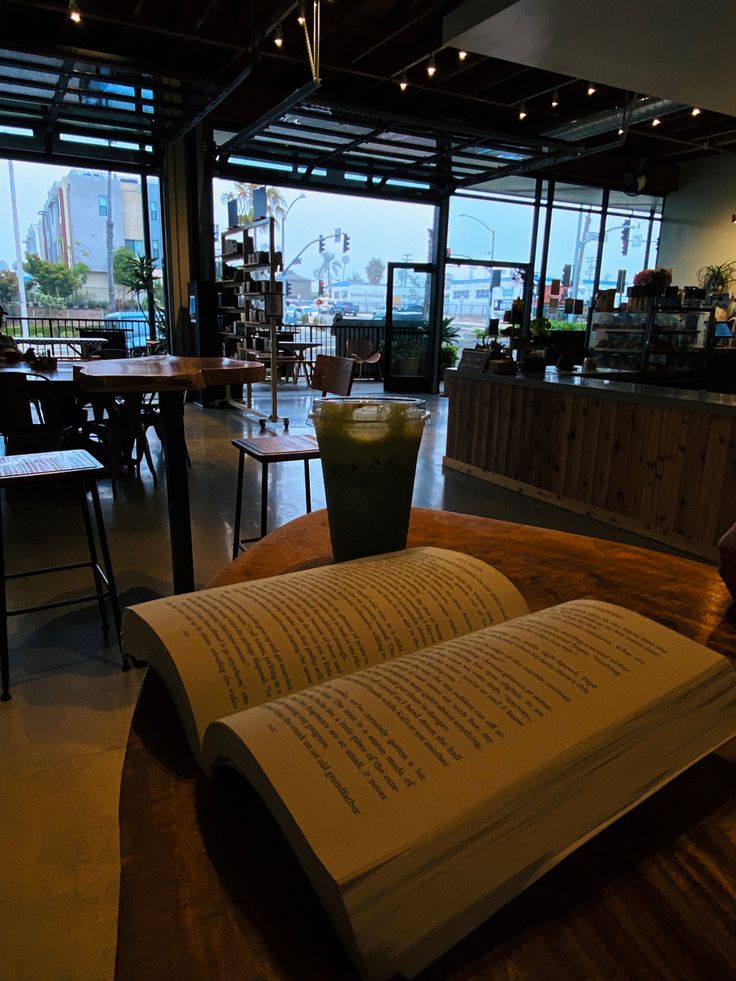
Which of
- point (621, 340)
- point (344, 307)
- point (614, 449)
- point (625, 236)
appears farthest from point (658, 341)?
point (344, 307)

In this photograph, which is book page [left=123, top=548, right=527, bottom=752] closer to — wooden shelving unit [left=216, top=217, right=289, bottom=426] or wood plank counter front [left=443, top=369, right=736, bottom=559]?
wood plank counter front [left=443, top=369, right=736, bottom=559]

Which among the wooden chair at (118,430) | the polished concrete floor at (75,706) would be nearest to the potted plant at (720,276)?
the polished concrete floor at (75,706)

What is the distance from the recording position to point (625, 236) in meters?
12.4

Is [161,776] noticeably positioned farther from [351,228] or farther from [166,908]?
[351,228]

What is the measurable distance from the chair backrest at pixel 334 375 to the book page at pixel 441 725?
3.39 m

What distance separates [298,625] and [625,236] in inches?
544

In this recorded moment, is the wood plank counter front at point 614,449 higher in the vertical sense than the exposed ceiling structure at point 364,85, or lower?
lower

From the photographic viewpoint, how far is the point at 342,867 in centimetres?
32

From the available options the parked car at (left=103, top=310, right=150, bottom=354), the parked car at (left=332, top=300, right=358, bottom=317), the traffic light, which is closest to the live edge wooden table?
the parked car at (left=103, top=310, right=150, bottom=354)

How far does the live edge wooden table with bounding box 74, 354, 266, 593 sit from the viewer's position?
1864 mm

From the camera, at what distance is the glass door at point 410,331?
11.0 m

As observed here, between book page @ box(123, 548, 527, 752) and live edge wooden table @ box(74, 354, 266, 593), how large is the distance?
4.57 feet

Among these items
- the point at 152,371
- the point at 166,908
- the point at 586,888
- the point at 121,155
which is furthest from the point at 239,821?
the point at 121,155

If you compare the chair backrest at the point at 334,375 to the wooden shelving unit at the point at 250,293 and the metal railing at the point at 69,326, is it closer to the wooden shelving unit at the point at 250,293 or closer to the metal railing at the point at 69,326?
the wooden shelving unit at the point at 250,293
